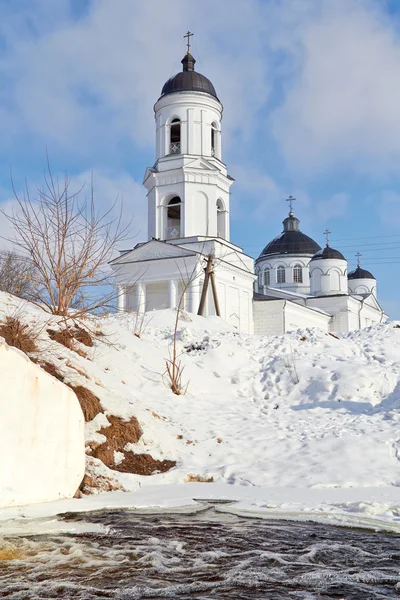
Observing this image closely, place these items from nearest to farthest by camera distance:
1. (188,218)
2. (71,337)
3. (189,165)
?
(71,337), (189,165), (188,218)

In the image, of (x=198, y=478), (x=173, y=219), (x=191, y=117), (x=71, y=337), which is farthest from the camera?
(x=173, y=219)

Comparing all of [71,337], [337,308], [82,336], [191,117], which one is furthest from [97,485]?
[337,308]

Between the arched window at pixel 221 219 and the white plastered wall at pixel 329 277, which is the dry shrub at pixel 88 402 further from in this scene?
the white plastered wall at pixel 329 277

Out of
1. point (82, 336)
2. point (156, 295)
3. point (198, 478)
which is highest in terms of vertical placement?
point (156, 295)

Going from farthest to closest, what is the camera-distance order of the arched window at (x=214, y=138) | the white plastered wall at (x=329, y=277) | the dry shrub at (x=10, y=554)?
the white plastered wall at (x=329, y=277) → the arched window at (x=214, y=138) → the dry shrub at (x=10, y=554)

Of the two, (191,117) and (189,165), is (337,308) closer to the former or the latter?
(189,165)

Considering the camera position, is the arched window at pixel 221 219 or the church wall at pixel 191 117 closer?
the church wall at pixel 191 117

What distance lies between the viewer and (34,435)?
20.1 feet

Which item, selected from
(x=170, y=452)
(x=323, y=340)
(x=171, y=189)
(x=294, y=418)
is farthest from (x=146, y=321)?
(x=171, y=189)

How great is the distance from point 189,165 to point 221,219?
3616 mm

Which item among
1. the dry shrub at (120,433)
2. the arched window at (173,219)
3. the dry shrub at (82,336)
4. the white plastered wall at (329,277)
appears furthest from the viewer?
the white plastered wall at (329,277)

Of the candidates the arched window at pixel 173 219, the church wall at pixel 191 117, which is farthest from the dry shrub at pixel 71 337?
the church wall at pixel 191 117

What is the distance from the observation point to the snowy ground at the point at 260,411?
24.3 feet

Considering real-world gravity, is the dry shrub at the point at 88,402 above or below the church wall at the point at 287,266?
below
